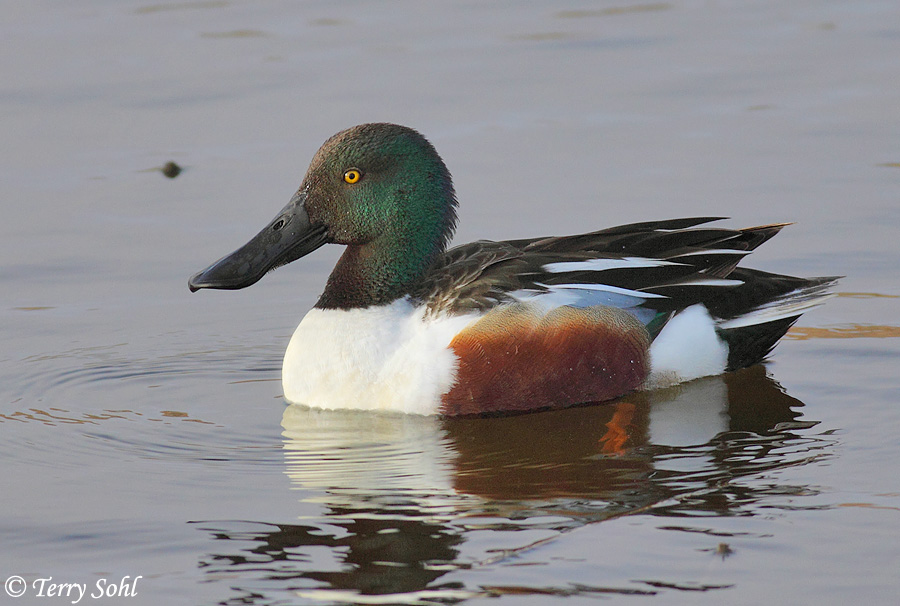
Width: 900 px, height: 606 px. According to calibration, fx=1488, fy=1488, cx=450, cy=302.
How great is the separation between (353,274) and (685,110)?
Answer: 4.18 metres

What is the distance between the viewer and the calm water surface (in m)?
4.79

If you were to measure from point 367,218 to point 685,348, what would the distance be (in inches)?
60.4

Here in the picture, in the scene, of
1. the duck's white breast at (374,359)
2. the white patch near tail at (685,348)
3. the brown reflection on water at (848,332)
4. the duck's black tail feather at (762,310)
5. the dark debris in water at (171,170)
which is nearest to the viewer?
the duck's white breast at (374,359)

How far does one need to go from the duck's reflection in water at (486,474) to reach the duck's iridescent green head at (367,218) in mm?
640

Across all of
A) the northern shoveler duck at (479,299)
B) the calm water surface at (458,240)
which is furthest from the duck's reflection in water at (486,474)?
the northern shoveler duck at (479,299)

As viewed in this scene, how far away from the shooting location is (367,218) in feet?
21.8

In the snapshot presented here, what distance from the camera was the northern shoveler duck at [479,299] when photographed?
6.27 m

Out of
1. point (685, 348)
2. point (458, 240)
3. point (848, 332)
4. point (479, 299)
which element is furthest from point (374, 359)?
point (848, 332)

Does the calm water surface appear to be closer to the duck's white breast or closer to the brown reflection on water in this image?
the brown reflection on water

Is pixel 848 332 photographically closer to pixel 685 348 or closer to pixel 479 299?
pixel 685 348

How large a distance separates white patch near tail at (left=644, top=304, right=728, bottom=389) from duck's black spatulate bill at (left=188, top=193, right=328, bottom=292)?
1586 millimetres

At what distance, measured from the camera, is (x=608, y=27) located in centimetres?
1191

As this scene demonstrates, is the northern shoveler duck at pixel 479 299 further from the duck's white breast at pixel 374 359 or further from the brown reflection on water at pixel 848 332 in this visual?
the brown reflection on water at pixel 848 332

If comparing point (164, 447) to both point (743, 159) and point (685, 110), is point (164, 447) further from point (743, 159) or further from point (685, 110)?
point (685, 110)
